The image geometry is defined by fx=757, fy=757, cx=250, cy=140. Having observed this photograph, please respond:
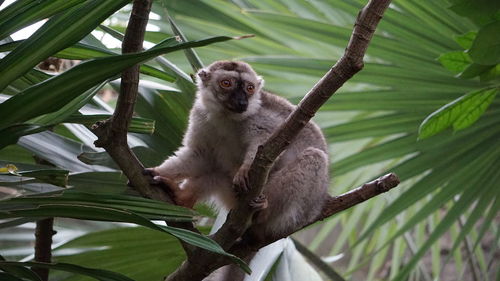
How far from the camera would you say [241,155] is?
2631 mm

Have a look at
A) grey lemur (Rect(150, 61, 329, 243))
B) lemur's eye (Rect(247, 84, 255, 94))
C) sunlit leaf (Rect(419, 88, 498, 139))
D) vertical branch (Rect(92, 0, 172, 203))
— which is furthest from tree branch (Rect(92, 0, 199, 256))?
lemur's eye (Rect(247, 84, 255, 94))

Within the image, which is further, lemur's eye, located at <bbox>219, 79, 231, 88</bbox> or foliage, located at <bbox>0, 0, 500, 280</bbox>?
lemur's eye, located at <bbox>219, 79, 231, 88</bbox>

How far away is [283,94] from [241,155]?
0.83 metres

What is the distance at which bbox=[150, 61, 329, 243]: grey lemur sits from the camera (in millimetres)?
2359

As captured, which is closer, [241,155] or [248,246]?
[248,246]

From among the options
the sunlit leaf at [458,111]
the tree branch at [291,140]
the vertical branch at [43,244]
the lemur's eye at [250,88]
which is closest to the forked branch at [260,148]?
the tree branch at [291,140]

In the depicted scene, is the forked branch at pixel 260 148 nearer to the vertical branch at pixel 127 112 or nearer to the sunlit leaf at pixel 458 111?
the vertical branch at pixel 127 112

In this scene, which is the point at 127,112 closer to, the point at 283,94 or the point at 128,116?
the point at 128,116

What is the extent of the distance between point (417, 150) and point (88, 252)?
136 cm

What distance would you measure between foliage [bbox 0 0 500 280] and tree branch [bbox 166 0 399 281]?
267 mm

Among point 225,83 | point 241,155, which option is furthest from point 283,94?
point 241,155

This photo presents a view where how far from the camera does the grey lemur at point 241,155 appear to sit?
92.9 inches

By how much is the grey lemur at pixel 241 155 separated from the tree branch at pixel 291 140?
0.28m

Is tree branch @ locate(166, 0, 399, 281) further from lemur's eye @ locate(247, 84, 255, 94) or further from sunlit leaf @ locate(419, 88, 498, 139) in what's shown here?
lemur's eye @ locate(247, 84, 255, 94)
